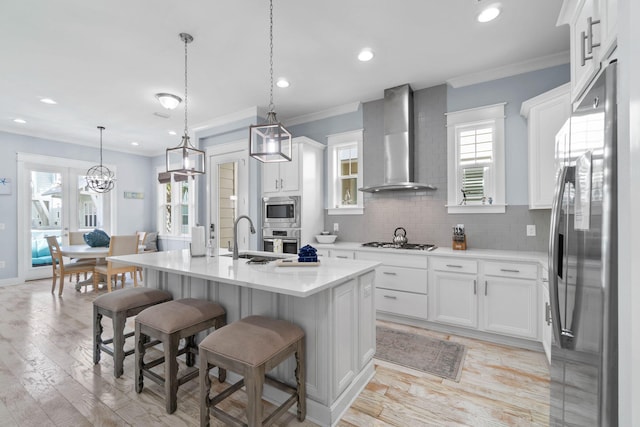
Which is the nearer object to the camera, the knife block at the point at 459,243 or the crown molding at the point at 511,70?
the crown molding at the point at 511,70

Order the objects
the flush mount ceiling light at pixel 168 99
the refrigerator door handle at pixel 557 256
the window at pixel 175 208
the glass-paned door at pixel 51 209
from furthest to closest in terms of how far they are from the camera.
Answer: the window at pixel 175 208 → the glass-paned door at pixel 51 209 → the flush mount ceiling light at pixel 168 99 → the refrigerator door handle at pixel 557 256

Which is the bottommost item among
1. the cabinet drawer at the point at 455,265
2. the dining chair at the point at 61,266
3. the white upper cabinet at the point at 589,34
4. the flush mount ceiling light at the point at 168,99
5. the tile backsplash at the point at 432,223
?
the dining chair at the point at 61,266

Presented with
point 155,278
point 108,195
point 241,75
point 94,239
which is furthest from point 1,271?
point 241,75

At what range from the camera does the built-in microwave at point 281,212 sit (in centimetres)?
427

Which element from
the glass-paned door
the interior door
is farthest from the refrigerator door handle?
the glass-paned door

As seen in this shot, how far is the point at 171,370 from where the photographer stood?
1.89 metres

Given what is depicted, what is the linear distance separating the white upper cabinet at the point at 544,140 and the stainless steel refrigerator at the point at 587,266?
1.68 metres

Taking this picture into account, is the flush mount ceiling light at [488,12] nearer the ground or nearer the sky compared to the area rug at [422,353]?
nearer the sky

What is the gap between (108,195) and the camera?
6.84 m

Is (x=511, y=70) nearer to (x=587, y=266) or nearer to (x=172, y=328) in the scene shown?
(x=587, y=266)

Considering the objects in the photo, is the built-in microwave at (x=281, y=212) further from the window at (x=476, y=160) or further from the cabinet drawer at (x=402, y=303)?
the window at (x=476, y=160)

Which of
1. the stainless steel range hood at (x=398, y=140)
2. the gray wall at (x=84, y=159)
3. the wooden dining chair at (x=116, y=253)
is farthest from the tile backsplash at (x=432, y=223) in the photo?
the gray wall at (x=84, y=159)

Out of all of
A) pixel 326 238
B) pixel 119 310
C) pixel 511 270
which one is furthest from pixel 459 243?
pixel 119 310

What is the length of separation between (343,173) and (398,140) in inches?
41.5
